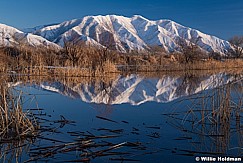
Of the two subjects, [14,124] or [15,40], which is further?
[15,40]

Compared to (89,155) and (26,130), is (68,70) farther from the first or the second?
(89,155)

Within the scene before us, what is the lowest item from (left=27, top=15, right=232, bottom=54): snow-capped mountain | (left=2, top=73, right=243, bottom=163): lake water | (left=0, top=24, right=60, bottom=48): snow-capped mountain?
(left=2, top=73, right=243, bottom=163): lake water

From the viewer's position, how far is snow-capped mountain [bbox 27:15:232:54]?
86375 mm

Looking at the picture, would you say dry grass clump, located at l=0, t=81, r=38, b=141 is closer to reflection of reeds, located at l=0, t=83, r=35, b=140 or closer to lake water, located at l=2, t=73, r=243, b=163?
reflection of reeds, located at l=0, t=83, r=35, b=140

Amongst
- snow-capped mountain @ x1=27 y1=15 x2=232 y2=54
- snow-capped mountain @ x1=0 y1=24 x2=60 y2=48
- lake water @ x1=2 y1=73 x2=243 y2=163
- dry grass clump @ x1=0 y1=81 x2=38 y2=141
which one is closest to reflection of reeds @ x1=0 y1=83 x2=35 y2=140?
dry grass clump @ x1=0 y1=81 x2=38 y2=141

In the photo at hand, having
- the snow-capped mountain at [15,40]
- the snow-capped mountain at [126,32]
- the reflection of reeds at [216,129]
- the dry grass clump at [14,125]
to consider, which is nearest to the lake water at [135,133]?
the reflection of reeds at [216,129]

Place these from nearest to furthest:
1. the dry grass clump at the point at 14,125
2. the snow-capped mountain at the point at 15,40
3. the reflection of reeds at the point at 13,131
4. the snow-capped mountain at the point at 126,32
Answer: the reflection of reeds at the point at 13,131
the dry grass clump at the point at 14,125
the snow-capped mountain at the point at 15,40
the snow-capped mountain at the point at 126,32

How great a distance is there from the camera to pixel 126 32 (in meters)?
107

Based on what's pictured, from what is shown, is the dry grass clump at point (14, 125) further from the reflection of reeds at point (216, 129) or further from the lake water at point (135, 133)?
the reflection of reeds at point (216, 129)

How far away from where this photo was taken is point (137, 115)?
475 cm

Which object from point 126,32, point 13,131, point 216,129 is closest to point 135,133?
point 216,129

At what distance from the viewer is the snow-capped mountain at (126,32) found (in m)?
86.4

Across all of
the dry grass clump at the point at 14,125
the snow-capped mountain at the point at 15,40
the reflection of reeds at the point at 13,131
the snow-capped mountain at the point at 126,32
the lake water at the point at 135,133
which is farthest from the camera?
the snow-capped mountain at the point at 126,32

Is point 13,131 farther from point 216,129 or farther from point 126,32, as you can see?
point 126,32
